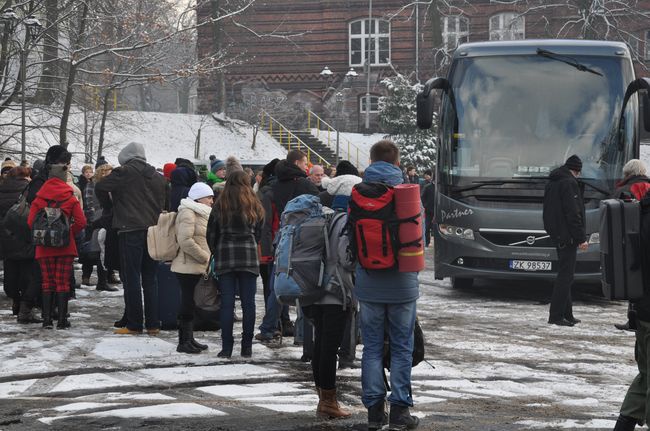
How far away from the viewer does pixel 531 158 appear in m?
15.9

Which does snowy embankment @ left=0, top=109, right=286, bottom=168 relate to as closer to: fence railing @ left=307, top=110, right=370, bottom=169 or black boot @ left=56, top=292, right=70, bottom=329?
fence railing @ left=307, top=110, right=370, bottom=169

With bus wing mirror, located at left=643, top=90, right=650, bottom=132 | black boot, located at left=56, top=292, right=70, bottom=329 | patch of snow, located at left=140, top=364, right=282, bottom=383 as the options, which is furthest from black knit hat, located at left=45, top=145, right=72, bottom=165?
bus wing mirror, located at left=643, top=90, right=650, bottom=132

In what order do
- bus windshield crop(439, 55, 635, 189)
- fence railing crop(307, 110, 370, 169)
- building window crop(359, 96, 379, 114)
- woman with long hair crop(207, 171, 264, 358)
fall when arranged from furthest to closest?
building window crop(359, 96, 379, 114)
fence railing crop(307, 110, 370, 169)
bus windshield crop(439, 55, 635, 189)
woman with long hair crop(207, 171, 264, 358)

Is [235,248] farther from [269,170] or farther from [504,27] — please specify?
[504,27]

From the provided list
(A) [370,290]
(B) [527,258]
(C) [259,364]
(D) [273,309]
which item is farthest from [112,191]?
(B) [527,258]

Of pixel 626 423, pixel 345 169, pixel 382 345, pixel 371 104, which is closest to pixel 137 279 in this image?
pixel 345 169

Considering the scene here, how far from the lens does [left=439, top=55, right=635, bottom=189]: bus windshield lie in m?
15.8

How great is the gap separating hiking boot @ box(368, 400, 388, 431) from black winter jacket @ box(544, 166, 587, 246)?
6221 millimetres

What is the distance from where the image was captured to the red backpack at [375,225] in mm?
7484

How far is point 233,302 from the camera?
10.4 m

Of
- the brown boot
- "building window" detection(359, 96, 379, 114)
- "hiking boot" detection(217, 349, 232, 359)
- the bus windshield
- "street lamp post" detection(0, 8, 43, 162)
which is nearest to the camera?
the brown boot

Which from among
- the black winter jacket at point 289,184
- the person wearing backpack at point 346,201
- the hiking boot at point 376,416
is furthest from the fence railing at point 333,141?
the hiking boot at point 376,416

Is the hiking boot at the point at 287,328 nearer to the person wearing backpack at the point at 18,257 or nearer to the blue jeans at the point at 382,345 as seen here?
the person wearing backpack at the point at 18,257

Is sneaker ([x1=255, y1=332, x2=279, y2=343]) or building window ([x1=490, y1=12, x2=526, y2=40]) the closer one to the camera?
sneaker ([x1=255, y1=332, x2=279, y2=343])
